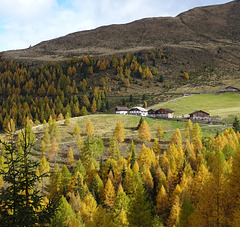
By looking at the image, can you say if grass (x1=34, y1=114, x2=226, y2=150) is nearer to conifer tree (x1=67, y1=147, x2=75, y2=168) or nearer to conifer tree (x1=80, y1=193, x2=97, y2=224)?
conifer tree (x1=67, y1=147, x2=75, y2=168)

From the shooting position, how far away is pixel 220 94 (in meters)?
156

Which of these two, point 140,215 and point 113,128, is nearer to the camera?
point 140,215

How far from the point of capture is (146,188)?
5075cm

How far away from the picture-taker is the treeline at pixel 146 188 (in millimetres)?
19672

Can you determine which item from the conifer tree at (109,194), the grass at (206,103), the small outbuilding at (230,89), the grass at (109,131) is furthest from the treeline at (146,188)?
the small outbuilding at (230,89)

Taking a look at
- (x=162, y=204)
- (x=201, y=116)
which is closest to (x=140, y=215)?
(x=162, y=204)

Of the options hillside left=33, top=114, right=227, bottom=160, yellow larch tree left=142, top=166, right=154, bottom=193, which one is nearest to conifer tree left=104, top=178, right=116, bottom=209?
yellow larch tree left=142, top=166, right=154, bottom=193

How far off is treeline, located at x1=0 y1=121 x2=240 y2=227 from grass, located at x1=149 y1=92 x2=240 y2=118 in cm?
5054

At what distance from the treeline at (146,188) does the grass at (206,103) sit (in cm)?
5054

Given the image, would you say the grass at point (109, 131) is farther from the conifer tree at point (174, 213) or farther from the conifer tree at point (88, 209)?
the conifer tree at point (174, 213)

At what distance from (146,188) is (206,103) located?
104 m

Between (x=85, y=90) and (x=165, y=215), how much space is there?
510 ft

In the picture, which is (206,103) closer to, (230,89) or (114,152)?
(230,89)

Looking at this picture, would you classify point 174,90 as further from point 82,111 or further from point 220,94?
point 82,111
